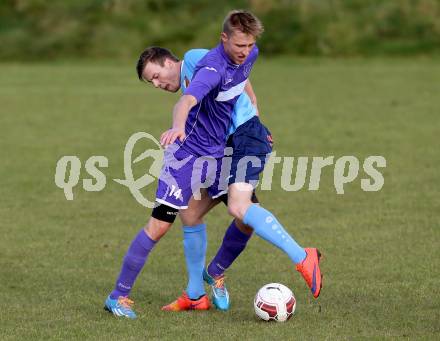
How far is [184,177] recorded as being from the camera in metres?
6.35

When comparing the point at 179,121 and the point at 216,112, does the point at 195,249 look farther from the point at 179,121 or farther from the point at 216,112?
the point at 179,121

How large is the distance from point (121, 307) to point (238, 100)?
1.51 metres

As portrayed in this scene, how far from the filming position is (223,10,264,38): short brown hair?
6016mm

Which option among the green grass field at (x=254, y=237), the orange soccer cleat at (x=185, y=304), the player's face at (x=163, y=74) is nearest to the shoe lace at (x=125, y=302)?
the green grass field at (x=254, y=237)

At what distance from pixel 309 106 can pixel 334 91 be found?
2.07 metres

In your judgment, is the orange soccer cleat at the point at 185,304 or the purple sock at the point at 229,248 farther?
the purple sock at the point at 229,248

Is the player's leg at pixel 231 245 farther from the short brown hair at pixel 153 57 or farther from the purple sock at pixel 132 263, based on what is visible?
the short brown hair at pixel 153 57

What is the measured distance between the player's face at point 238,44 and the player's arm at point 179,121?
448 mm

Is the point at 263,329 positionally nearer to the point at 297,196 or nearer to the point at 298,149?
the point at 297,196

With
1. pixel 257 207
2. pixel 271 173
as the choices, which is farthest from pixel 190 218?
pixel 271 173

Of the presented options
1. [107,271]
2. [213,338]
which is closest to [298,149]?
[107,271]

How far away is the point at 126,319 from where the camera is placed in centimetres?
621

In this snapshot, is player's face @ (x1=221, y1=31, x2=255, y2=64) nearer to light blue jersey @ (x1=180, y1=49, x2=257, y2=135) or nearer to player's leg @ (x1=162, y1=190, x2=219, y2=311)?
light blue jersey @ (x1=180, y1=49, x2=257, y2=135)

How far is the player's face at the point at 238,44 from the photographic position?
605 cm
